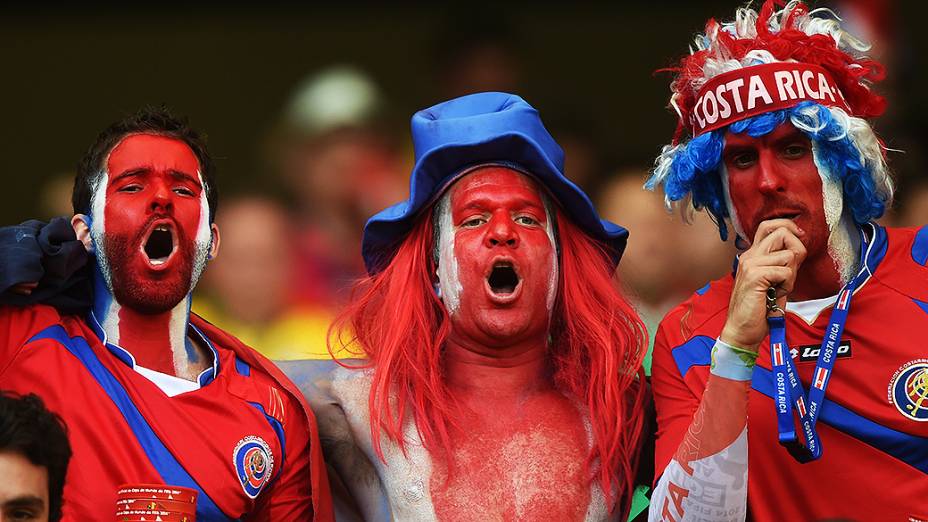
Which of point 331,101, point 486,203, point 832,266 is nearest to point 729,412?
point 832,266

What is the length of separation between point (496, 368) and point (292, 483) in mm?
687

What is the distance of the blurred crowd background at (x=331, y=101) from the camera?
575 cm

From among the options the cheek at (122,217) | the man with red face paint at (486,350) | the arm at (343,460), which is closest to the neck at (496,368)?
the man with red face paint at (486,350)

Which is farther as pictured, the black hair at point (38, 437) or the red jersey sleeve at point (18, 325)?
the red jersey sleeve at point (18, 325)

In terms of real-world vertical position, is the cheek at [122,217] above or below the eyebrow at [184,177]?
below

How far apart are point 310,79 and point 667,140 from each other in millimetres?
1658

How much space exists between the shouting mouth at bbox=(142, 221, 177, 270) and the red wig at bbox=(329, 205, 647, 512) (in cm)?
60

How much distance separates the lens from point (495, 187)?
4.50 m

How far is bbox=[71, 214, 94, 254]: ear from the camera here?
171 inches

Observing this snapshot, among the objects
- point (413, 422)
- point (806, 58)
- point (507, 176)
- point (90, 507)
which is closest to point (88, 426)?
point (90, 507)

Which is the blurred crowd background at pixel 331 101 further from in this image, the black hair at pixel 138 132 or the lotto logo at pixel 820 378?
the lotto logo at pixel 820 378

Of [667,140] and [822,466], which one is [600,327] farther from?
[667,140]

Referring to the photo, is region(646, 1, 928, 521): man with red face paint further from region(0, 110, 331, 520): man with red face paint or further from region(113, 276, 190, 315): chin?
region(113, 276, 190, 315): chin

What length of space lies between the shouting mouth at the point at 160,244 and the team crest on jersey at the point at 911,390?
6.52 feet
